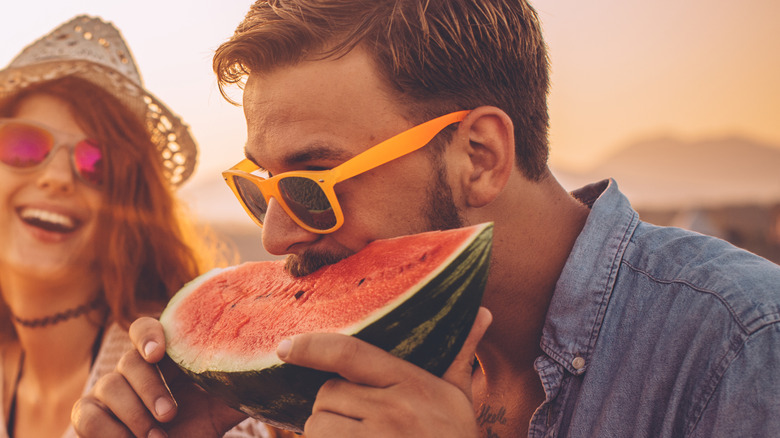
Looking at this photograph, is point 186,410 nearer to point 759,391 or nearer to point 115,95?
point 759,391

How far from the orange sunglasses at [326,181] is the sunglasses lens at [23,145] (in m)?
1.94

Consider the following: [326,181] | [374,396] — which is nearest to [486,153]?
[326,181]

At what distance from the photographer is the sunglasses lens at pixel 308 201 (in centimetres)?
184

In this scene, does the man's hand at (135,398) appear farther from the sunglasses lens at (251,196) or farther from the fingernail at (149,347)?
the sunglasses lens at (251,196)

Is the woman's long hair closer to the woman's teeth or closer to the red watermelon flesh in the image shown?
the woman's teeth

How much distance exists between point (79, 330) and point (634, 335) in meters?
3.26

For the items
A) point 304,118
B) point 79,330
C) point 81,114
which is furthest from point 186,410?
point 81,114

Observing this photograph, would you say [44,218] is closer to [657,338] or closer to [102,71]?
[102,71]

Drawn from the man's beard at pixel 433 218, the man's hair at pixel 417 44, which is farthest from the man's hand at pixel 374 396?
the man's hair at pixel 417 44

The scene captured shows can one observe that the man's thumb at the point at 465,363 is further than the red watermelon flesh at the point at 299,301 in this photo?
No

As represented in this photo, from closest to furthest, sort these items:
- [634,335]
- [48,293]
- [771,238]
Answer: [634,335], [48,293], [771,238]

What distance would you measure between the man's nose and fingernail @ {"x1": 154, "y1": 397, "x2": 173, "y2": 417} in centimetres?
60

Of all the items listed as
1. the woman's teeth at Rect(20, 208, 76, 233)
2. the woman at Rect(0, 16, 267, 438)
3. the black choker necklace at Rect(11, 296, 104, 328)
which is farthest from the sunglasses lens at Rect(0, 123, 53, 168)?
the black choker necklace at Rect(11, 296, 104, 328)

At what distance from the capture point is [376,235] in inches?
75.6
